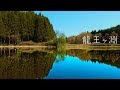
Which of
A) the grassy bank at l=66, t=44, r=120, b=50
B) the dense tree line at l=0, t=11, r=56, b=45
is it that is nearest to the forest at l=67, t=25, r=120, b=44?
the grassy bank at l=66, t=44, r=120, b=50

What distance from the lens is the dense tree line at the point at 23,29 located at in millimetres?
4734

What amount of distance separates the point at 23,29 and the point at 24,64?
0.56 m

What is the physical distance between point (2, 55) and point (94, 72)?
4.28 feet

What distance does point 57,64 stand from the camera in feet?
15.1

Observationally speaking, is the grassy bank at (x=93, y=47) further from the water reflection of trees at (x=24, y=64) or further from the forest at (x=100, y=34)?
the water reflection of trees at (x=24, y=64)

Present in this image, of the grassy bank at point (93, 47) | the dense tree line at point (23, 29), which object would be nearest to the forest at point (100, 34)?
the grassy bank at point (93, 47)

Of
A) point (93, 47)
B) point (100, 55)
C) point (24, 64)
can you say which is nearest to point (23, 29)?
point (24, 64)

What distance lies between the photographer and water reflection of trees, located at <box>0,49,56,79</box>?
447 cm

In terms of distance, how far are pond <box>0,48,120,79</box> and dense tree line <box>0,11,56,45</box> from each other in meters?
0.20

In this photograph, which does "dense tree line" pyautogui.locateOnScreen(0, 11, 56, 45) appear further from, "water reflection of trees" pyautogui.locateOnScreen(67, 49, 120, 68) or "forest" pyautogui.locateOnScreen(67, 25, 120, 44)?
"water reflection of trees" pyautogui.locateOnScreen(67, 49, 120, 68)

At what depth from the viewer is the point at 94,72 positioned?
4.49 m
